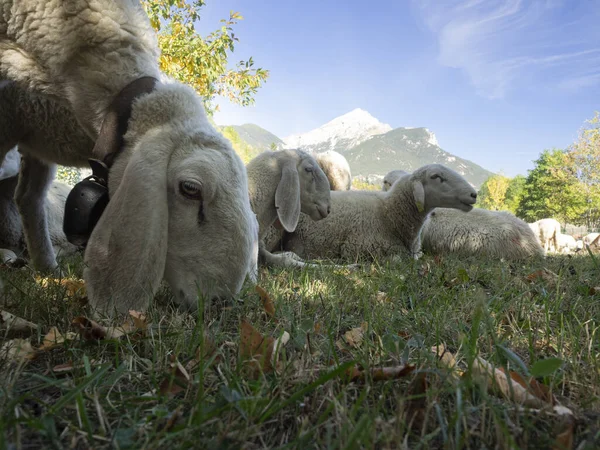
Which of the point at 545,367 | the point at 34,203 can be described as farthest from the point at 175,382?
the point at 34,203

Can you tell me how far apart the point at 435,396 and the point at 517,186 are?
71480 mm

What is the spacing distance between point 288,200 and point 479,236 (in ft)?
10.9

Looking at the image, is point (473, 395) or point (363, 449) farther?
point (473, 395)

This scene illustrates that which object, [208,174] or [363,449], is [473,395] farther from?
[208,174]

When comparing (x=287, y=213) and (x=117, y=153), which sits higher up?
(x=117, y=153)

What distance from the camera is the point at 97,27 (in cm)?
232

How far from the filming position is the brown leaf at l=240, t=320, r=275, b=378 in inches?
44.9

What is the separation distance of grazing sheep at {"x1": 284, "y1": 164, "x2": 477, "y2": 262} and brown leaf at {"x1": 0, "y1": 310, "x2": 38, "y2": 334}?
4.14m

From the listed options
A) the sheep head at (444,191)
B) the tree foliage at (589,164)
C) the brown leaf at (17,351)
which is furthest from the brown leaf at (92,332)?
the tree foliage at (589,164)

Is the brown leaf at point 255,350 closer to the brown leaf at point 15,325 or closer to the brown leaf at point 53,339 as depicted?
the brown leaf at point 53,339

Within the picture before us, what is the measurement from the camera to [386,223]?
5793mm

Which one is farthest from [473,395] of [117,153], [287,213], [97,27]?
[287,213]

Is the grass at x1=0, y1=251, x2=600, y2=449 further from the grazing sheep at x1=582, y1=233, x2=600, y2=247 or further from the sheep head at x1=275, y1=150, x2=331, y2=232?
the grazing sheep at x1=582, y1=233, x2=600, y2=247

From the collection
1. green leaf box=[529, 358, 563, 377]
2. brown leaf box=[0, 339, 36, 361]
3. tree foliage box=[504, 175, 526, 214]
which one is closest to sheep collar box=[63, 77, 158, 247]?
brown leaf box=[0, 339, 36, 361]
